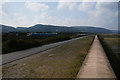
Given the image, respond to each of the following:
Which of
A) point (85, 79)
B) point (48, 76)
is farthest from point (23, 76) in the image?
point (85, 79)

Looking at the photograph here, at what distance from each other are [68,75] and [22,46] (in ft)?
35.6

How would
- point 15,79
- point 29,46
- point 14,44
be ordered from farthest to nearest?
point 29,46
point 14,44
point 15,79

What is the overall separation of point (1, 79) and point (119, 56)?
7.31 meters

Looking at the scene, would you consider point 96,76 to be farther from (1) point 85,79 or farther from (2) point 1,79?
(2) point 1,79

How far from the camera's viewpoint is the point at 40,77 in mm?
5285

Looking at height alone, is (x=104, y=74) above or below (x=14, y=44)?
below

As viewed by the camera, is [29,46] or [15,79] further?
[29,46]

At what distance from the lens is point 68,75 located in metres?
5.41

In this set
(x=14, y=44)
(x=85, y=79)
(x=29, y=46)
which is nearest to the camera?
(x=85, y=79)

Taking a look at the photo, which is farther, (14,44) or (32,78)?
(14,44)

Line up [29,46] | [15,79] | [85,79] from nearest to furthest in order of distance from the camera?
[85,79], [15,79], [29,46]

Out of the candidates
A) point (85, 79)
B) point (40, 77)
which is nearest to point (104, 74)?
point (85, 79)

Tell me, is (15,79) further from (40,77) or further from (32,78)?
(40,77)

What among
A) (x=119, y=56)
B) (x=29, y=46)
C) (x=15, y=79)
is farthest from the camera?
(x=29, y=46)
